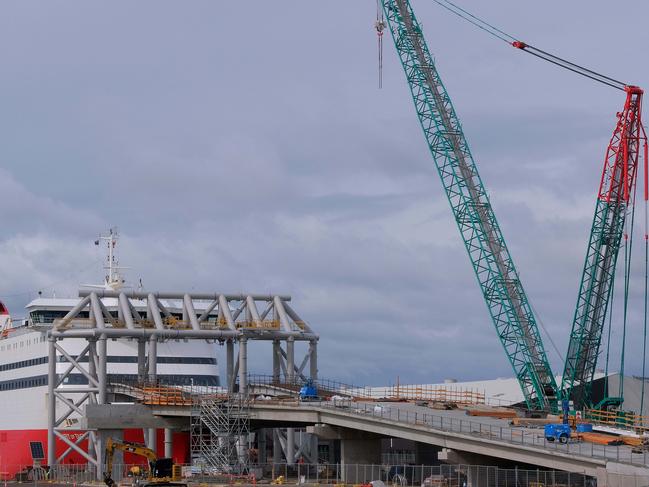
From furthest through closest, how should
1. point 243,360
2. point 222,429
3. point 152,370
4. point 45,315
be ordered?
point 45,315 < point 243,360 < point 152,370 < point 222,429

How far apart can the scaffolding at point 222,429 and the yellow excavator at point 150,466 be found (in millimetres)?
2654

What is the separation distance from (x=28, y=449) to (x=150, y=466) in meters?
25.3

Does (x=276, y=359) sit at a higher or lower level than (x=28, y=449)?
higher

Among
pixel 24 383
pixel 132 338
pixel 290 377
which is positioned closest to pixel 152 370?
pixel 132 338

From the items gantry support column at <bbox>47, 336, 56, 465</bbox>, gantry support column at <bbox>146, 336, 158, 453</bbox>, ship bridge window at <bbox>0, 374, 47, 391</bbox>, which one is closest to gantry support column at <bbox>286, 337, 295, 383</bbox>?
gantry support column at <bbox>146, 336, 158, 453</bbox>

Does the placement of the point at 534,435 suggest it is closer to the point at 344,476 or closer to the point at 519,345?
the point at 344,476

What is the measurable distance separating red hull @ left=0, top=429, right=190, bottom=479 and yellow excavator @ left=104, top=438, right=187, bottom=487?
371 inches

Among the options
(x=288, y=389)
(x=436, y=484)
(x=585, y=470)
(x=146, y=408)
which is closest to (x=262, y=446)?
(x=288, y=389)

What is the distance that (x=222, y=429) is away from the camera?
282ft

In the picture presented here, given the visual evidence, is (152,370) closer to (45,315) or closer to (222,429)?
(222,429)

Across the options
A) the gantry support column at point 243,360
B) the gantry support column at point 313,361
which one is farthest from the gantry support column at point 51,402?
the gantry support column at point 313,361

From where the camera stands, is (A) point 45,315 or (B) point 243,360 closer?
Answer: (B) point 243,360

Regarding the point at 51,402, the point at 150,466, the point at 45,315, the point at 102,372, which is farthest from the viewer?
the point at 45,315

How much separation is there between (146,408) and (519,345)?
1675 inches
